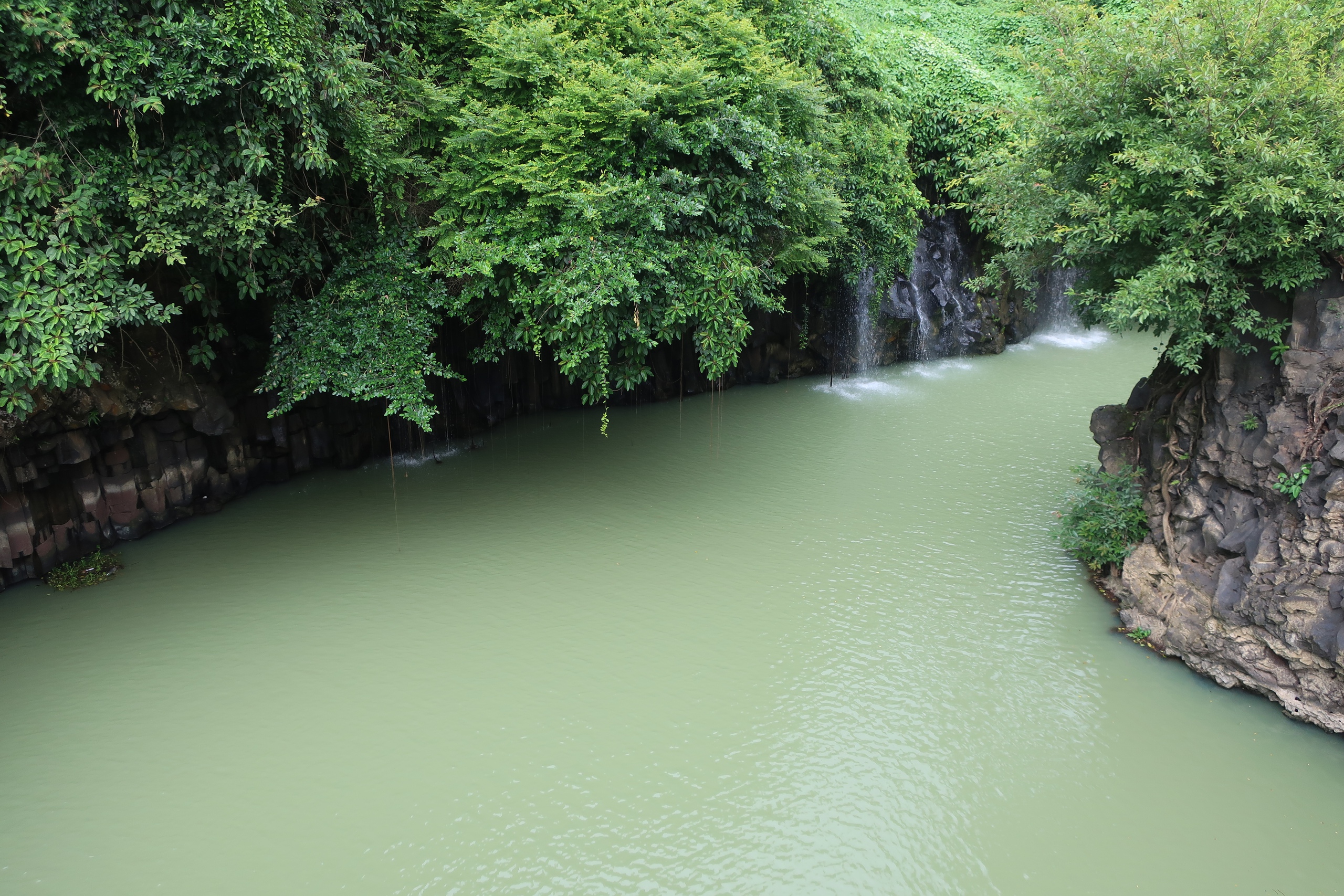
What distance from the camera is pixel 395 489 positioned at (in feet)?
35.5

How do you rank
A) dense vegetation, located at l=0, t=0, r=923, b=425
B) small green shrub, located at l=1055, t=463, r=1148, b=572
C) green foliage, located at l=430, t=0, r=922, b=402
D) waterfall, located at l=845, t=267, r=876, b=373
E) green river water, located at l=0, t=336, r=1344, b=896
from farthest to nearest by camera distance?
waterfall, located at l=845, t=267, r=876, b=373 → green foliage, located at l=430, t=0, r=922, b=402 → small green shrub, located at l=1055, t=463, r=1148, b=572 → dense vegetation, located at l=0, t=0, r=923, b=425 → green river water, located at l=0, t=336, r=1344, b=896

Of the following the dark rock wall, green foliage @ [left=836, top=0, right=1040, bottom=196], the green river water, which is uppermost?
green foliage @ [left=836, top=0, right=1040, bottom=196]

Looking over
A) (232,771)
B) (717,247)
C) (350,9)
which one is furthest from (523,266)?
(232,771)

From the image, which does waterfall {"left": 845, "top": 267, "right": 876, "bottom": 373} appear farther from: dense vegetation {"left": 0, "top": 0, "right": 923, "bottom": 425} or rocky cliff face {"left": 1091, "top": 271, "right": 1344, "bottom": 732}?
rocky cliff face {"left": 1091, "top": 271, "right": 1344, "bottom": 732}

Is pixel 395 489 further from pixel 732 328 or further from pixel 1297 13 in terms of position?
pixel 1297 13

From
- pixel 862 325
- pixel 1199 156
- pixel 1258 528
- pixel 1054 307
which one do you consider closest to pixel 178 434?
pixel 1199 156

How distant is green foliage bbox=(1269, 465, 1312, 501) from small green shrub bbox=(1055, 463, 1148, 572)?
5.41 feet

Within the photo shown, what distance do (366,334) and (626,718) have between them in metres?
5.25

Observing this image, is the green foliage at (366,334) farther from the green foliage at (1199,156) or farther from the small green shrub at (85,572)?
the green foliage at (1199,156)

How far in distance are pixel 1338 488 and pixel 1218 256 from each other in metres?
2.10

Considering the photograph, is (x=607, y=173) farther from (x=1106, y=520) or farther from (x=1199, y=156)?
(x=1106, y=520)

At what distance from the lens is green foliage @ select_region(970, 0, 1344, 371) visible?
6324 mm

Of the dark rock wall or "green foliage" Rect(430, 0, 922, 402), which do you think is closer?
the dark rock wall

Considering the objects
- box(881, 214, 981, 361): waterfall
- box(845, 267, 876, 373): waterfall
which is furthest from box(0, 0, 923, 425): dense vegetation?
box(881, 214, 981, 361): waterfall
